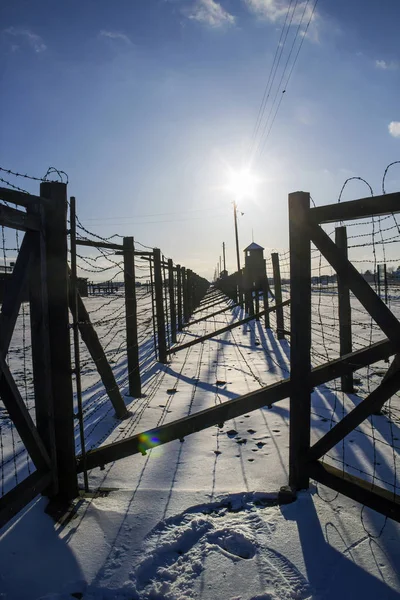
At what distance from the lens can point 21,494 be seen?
91.0 inches

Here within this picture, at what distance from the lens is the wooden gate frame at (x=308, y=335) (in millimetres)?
2324

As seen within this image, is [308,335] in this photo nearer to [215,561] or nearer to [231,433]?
[215,561]

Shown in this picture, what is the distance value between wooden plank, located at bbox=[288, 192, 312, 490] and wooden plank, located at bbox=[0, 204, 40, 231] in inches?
71.4

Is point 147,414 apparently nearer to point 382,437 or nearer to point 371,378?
point 382,437

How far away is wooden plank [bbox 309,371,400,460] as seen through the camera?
234cm

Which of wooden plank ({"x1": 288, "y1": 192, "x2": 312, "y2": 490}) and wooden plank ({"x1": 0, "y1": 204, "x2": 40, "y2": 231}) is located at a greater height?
wooden plank ({"x1": 0, "y1": 204, "x2": 40, "y2": 231})

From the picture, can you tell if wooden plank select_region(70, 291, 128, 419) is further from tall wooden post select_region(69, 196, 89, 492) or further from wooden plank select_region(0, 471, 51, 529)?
wooden plank select_region(0, 471, 51, 529)

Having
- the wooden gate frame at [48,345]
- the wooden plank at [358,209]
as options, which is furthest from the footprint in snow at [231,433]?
the wooden plank at [358,209]

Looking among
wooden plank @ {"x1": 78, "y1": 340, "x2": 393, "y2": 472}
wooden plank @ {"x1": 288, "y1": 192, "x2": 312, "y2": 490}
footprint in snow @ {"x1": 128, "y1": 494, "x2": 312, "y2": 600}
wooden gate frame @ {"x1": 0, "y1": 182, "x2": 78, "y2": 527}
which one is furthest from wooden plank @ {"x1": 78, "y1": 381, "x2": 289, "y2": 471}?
footprint in snow @ {"x1": 128, "y1": 494, "x2": 312, "y2": 600}

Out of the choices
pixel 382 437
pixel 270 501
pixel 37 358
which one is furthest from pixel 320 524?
pixel 37 358

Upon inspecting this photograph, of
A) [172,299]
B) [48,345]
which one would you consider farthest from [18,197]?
[172,299]

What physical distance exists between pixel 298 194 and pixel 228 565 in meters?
2.41

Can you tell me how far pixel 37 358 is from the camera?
8.61 feet

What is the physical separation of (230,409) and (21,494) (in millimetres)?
1494
